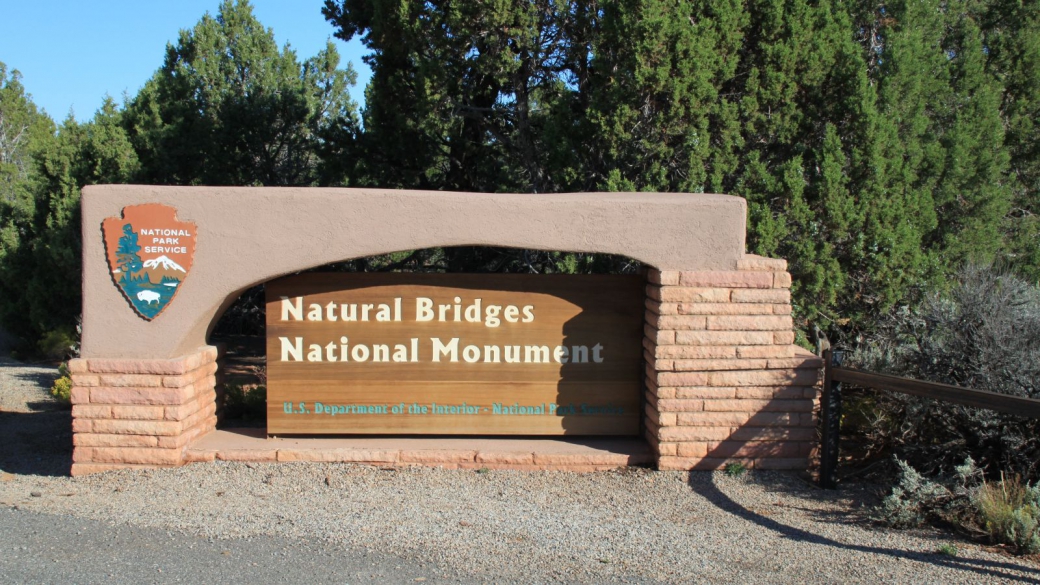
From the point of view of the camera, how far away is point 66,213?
13680 millimetres

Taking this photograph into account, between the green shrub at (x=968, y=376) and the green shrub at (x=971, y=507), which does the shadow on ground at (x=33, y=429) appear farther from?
the green shrub at (x=968, y=376)

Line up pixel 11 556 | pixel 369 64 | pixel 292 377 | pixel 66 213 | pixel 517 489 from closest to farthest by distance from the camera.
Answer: pixel 11 556 < pixel 517 489 < pixel 292 377 < pixel 369 64 < pixel 66 213

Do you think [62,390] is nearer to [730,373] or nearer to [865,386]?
[730,373]

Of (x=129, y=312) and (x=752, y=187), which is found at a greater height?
(x=752, y=187)

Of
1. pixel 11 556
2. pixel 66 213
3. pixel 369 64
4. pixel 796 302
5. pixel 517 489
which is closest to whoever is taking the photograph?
pixel 11 556

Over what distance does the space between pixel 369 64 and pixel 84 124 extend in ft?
17.9

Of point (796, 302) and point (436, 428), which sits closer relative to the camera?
point (436, 428)

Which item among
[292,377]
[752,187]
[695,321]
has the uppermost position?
[752,187]

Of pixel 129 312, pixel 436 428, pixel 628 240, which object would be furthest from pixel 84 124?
pixel 628 240

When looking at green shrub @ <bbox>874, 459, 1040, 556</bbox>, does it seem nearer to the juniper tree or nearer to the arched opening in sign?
the arched opening in sign

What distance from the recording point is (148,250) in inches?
261

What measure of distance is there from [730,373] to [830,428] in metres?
0.82

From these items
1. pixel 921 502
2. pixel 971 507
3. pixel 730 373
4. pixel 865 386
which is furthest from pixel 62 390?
pixel 971 507

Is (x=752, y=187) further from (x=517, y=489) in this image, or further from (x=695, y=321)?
(x=517, y=489)
